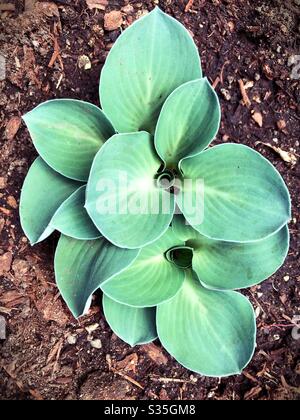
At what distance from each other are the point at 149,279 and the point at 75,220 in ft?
0.68

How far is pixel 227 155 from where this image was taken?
1.08 metres

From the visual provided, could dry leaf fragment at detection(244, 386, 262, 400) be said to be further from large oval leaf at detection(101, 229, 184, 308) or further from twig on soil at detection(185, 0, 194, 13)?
twig on soil at detection(185, 0, 194, 13)

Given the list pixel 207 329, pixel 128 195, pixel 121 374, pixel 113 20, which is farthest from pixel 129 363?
pixel 113 20

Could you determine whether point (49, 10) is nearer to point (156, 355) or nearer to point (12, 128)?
point (12, 128)

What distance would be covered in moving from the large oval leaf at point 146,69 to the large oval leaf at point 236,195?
0.16 meters

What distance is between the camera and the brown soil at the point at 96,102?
133 cm

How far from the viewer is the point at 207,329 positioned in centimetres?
119

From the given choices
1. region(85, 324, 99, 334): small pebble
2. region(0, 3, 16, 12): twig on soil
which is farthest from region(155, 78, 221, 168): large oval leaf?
region(0, 3, 16, 12): twig on soil

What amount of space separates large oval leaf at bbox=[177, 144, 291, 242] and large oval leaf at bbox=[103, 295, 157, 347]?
11.2 inches

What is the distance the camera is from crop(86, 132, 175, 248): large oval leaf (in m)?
1.01

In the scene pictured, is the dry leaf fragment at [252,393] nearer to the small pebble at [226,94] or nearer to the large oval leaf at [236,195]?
the large oval leaf at [236,195]

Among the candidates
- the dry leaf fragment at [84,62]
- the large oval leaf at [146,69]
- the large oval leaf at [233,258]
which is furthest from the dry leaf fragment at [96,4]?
the large oval leaf at [233,258]

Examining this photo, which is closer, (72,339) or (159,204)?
(159,204)

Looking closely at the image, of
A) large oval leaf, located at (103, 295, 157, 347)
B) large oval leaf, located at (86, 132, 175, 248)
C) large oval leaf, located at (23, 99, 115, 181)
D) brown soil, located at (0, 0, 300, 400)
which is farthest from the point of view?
brown soil, located at (0, 0, 300, 400)
